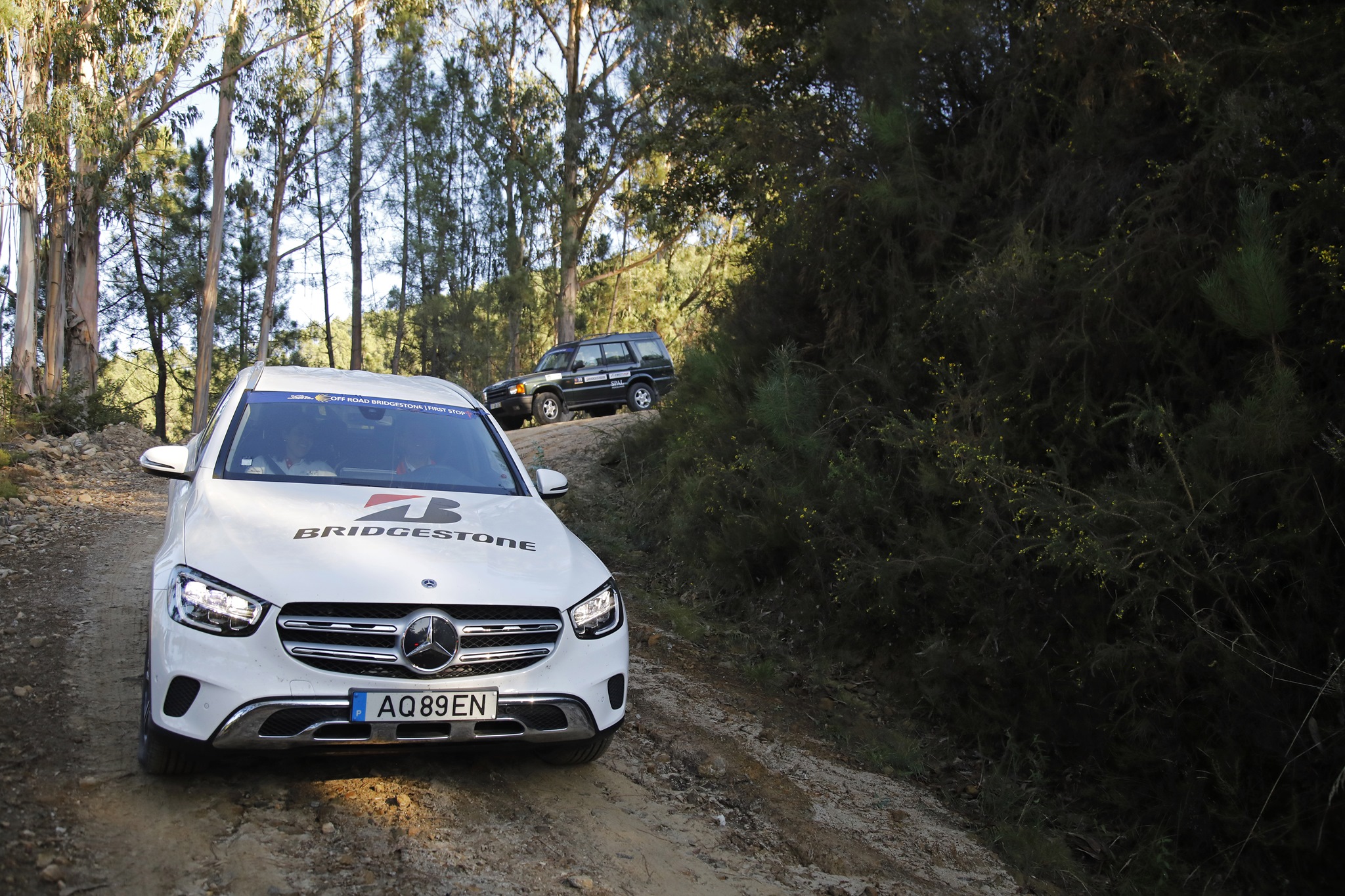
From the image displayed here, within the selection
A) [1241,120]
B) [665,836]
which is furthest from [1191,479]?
[665,836]

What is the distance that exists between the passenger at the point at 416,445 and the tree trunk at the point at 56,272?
1813 centimetres

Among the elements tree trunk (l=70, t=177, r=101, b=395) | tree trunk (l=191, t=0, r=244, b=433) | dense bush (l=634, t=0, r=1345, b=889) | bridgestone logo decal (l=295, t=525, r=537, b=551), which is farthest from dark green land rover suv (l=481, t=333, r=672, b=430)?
bridgestone logo decal (l=295, t=525, r=537, b=551)

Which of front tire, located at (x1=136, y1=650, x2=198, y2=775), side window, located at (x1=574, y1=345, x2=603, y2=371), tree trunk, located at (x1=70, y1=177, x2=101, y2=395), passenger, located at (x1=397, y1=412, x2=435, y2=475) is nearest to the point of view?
front tire, located at (x1=136, y1=650, x2=198, y2=775)

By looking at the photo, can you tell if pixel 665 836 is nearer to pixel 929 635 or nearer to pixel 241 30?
pixel 929 635

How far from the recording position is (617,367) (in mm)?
21188

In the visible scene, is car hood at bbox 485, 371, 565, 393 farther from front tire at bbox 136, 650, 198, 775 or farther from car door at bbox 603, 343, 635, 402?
front tire at bbox 136, 650, 198, 775

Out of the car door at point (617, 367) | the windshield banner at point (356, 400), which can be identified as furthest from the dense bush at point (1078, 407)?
the car door at point (617, 367)

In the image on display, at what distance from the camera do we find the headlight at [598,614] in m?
3.82

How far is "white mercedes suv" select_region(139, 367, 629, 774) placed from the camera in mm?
3324

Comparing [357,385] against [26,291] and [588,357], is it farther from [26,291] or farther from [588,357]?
[26,291]

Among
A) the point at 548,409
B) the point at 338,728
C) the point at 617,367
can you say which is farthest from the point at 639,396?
the point at 338,728

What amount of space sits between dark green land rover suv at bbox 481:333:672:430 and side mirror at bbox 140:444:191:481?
50.6 ft

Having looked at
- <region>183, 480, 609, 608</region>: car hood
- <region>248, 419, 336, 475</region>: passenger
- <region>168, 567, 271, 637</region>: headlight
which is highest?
<region>248, 419, 336, 475</region>: passenger

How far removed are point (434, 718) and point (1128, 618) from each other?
11.2 ft
